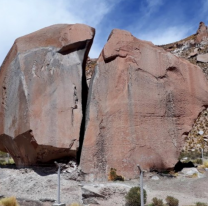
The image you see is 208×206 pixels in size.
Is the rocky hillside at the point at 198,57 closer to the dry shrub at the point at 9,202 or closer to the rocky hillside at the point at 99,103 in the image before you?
the rocky hillside at the point at 99,103

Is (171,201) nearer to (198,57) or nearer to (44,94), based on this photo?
(44,94)

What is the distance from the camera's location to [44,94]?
14.8 metres

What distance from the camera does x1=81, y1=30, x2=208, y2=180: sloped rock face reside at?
14203mm

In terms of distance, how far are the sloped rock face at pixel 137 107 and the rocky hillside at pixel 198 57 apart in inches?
876

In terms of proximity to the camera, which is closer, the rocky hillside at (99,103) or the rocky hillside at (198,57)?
the rocky hillside at (99,103)

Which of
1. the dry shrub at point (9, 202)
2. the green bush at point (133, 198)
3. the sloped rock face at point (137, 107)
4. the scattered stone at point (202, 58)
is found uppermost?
the scattered stone at point (202, 58)

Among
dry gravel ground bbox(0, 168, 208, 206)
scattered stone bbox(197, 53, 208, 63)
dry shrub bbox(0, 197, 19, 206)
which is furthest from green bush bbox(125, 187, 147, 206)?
scattered stone bbox(197, 53, 208, 63)

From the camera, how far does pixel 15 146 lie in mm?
15484

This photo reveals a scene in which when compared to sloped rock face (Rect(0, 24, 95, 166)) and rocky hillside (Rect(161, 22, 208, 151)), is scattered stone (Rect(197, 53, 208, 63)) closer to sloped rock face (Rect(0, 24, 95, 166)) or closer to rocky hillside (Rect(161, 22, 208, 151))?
rocky hillside (Rect(161, 22, 208, 151))

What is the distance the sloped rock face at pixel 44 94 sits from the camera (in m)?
14.2

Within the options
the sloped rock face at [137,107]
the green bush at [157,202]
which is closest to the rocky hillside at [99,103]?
the sloped rock face at [137,107]

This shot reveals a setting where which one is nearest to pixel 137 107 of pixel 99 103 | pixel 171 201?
pixel 99 103

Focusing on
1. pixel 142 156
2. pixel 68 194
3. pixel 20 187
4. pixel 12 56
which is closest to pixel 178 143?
pixel 142 156

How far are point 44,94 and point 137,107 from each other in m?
4.29
